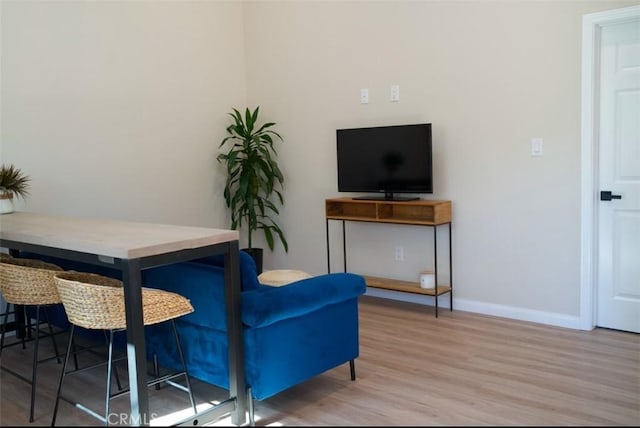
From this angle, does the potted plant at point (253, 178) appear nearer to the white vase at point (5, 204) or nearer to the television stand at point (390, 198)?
A: the television stand at point (390, 198)

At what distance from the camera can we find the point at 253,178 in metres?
5.52

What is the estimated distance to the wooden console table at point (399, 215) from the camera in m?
4.39

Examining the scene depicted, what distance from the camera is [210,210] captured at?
5699 millimetres

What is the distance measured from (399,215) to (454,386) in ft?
6.01

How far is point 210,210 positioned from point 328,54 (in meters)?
1.85

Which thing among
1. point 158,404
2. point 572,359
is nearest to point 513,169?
point 572,359

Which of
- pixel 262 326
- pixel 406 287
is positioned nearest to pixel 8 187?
pixel 262 326

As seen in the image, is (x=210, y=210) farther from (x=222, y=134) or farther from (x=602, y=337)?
(x=602, y=337)

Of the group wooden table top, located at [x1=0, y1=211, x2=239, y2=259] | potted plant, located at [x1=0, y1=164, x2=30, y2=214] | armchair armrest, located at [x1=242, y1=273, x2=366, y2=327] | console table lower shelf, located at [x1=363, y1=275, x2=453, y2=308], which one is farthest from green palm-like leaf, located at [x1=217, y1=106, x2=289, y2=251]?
armchair armrest, located at [x1=242, y1=273, x2=366, y2=327]

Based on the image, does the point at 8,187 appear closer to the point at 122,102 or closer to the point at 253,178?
the point at 122,102

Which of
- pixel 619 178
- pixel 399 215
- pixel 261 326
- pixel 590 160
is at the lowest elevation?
pixel 261 326

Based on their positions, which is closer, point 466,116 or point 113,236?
point 113,236

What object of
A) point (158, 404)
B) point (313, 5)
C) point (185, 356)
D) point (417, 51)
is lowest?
point (158, 404)

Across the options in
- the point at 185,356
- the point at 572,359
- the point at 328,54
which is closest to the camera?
the point at 185,356
